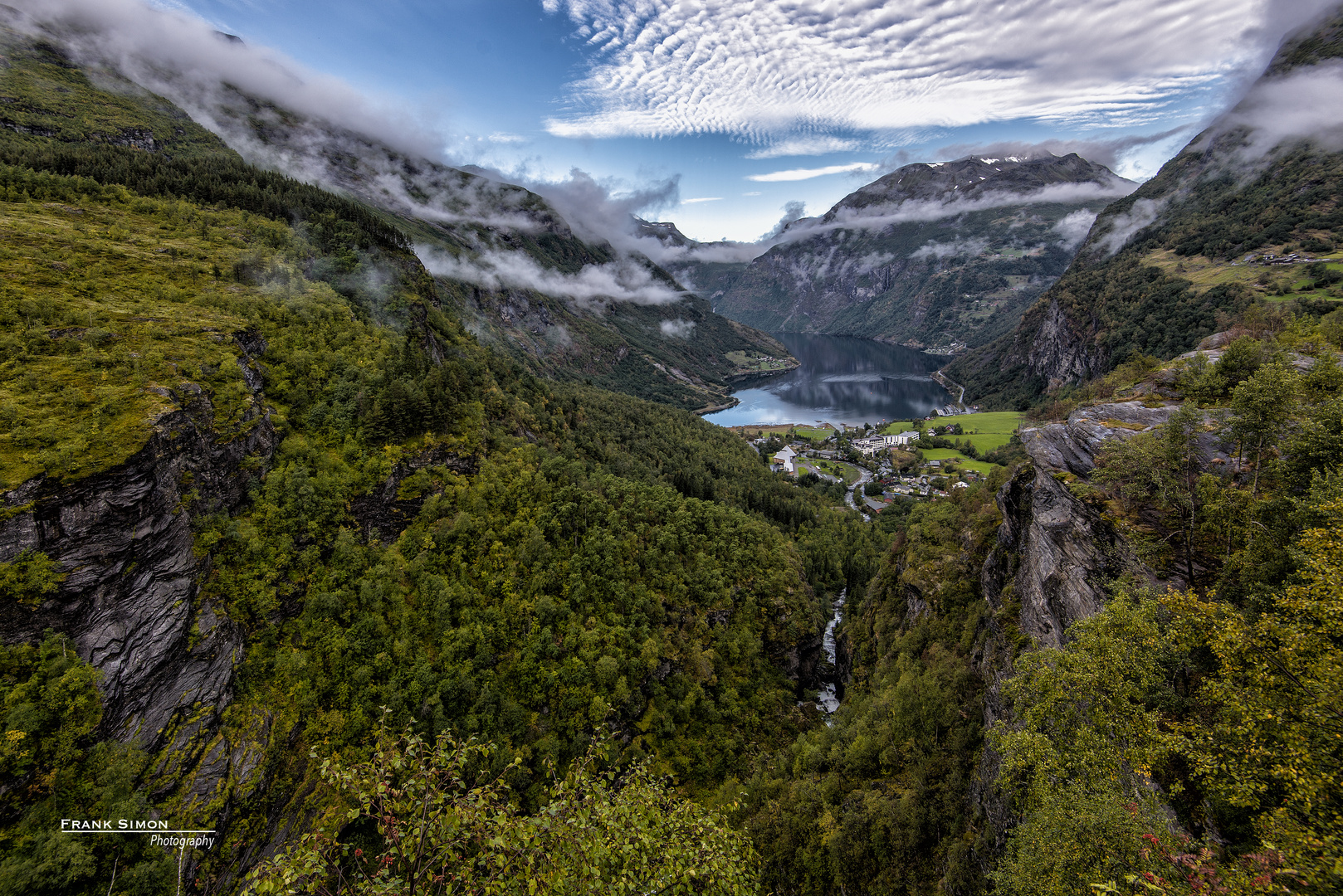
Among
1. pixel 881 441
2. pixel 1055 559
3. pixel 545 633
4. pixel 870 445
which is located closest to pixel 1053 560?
pixel 1055 559

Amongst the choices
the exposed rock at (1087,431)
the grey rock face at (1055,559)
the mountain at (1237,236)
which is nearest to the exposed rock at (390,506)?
the grey rock face at (1055,559)

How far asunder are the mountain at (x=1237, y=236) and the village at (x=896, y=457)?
140 ft

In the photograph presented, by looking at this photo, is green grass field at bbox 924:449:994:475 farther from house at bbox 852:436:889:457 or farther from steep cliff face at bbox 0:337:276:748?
steep cliff face at bbox 0:337:276:748

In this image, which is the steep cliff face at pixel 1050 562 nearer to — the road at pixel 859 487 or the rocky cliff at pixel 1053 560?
the rocky cliff at pixel 1053 560

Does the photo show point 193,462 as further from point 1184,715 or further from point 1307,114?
point 1307,114

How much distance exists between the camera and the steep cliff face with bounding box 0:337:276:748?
82.0 feet

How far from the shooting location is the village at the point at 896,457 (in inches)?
5212

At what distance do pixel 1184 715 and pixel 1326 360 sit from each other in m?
15.6

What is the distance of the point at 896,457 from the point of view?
157m

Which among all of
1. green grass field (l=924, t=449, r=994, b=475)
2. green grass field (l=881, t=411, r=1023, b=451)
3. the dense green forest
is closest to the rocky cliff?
the dense green forest

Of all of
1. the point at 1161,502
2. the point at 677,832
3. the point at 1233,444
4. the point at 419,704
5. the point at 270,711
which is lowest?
the point at 419,704

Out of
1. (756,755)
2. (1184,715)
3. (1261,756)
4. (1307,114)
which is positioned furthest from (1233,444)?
(1307,114)

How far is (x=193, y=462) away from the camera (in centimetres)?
3375

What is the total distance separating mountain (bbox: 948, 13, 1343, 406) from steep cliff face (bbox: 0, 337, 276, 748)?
15919 centimetres
